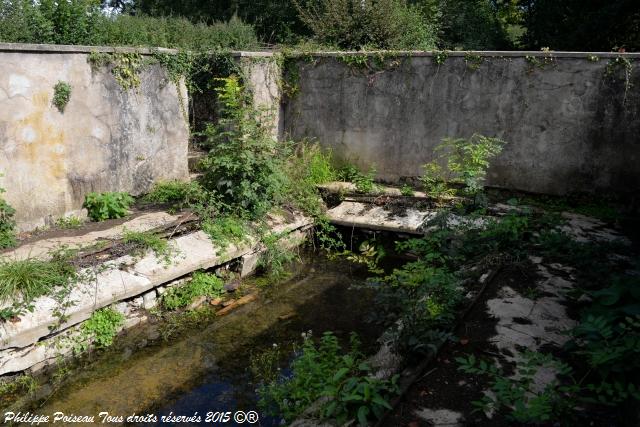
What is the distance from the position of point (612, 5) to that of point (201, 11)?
1508 cm

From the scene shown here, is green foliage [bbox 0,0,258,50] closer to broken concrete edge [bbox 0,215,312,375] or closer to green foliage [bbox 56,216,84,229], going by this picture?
green foliage [bbox 56,216,84,229]

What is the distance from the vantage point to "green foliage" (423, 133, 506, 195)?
25.8 feet

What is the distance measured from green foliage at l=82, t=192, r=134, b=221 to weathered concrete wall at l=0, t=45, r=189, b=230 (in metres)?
0.14

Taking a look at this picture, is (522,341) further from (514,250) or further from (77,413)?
(77,413)

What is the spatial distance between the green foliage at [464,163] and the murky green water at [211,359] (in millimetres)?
2370

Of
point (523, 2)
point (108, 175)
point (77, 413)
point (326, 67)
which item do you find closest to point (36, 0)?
point (108, 175)

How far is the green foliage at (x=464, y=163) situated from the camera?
25.8 feet

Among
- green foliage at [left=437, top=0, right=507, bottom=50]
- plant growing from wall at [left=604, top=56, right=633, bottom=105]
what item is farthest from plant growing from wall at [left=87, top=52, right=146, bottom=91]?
green foliage at [left=437, top=0, right=507, bottom=50]

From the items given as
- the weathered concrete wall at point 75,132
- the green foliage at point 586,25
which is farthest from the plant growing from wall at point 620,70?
the green foliage at point 586,25

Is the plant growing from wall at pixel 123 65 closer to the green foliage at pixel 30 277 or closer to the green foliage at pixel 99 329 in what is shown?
the green foliage at pixel 30 277

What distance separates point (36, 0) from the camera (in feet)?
28.4

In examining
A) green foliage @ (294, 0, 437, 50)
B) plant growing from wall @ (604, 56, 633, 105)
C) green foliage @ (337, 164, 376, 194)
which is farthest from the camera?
green foliage @ (294, 0, 437, 50)

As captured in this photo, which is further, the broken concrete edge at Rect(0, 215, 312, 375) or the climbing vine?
the climbing vine

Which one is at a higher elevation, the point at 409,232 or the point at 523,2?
the point at 523,2
